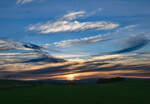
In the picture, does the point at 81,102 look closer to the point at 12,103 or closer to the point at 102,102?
the point at 102,102

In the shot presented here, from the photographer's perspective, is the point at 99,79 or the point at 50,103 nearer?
the point at 50,103

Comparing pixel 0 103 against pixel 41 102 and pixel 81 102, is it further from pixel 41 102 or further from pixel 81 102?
pixel 81 102

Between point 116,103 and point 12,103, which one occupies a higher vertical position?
point 12,103

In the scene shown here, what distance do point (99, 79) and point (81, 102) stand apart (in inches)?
1677

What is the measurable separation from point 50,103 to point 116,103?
506cm

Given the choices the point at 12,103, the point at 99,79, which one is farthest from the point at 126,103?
the point at 99,79

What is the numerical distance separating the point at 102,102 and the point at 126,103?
180cm

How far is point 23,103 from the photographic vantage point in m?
13.3

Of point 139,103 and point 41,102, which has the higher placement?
point 41,102

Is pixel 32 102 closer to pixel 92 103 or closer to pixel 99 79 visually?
pixel 92 103

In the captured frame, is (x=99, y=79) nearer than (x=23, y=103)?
No

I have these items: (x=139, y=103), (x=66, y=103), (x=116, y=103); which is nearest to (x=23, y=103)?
(x=66, y=103)

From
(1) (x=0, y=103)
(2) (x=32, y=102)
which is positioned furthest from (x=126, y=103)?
(1) (x=0, y=103)

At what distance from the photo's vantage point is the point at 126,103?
13.0 metres
